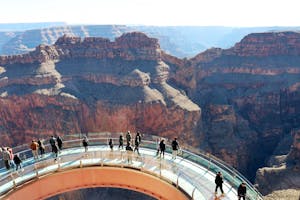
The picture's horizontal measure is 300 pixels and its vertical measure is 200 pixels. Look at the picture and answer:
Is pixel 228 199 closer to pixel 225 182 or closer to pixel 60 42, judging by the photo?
pixel 225 182

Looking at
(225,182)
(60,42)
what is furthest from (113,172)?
(60,42)

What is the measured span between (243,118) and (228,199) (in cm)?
7384

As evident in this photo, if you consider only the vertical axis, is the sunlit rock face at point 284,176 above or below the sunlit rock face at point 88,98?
below

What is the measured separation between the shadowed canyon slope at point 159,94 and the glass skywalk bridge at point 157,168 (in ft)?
131

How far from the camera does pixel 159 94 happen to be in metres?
85.2

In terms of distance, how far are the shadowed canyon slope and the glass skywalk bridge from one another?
3997 cm

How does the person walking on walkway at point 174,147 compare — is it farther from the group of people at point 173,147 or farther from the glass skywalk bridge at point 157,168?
the glass skywalk bridge at point 157,168

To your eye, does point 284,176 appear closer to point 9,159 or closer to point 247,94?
point 247,94

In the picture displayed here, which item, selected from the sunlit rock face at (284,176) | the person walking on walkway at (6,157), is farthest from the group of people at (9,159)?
the sunlit rock face at (284,176)

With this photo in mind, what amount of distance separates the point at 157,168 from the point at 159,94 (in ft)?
186

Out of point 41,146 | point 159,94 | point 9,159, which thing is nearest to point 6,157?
point 9,159

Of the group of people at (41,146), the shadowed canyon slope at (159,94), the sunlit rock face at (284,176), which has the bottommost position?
the sunlit rock face at (284,176)

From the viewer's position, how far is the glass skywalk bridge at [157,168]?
84.3 ft

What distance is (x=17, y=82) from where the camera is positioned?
275 feet
